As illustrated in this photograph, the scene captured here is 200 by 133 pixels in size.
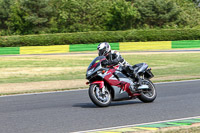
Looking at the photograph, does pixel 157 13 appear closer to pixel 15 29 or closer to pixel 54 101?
pixel 15 29

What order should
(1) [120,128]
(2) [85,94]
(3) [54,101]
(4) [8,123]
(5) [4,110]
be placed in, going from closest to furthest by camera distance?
1. (1) [120,128]
2. (4) [8,123]
3. (5) [4,110]
4. (3) [54,101]
5. (2) [85,94]

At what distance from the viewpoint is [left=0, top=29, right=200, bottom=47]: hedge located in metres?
46.3

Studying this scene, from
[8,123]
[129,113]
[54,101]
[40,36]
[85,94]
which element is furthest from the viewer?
[40,36]

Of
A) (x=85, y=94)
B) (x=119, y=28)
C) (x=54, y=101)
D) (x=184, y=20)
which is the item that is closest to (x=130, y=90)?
(x=54, y=101)

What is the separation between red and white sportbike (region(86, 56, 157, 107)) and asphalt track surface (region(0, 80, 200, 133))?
0.76 feet

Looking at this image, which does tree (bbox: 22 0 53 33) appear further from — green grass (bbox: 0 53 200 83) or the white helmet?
the white helmet

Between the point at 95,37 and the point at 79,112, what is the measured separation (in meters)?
38.6

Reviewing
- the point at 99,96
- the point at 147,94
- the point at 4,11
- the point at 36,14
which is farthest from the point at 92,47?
the point at 99,96

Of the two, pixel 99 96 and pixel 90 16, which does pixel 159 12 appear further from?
pixel 99 96

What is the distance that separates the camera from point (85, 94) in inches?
496

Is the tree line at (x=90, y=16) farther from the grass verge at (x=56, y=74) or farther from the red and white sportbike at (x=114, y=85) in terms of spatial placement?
the red and white sportbike at (x=114, y=85)

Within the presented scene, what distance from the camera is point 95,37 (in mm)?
47062

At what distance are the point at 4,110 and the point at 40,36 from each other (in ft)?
124

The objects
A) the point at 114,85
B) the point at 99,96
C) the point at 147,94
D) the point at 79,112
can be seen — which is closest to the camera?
the point at 79,112
